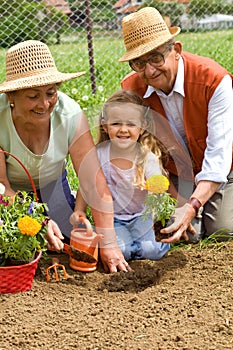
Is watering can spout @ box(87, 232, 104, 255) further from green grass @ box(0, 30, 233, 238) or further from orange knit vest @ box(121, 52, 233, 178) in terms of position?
green grass @ box(0, 30, 233, 238)

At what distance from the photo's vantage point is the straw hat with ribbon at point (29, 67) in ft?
9.32

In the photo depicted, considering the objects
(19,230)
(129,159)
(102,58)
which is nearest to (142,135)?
(129,159)

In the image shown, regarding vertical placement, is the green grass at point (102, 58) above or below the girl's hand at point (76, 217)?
below

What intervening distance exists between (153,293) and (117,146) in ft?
3.02

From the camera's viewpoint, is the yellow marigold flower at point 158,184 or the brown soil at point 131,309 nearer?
the brown soil at point 131,309

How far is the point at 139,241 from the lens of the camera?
3.31 m

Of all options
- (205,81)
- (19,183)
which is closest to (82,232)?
(19,183)

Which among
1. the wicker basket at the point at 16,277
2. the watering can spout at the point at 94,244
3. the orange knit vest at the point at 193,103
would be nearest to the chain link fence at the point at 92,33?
the orange knit vest at the point at 193,103

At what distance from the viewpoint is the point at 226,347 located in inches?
89.4

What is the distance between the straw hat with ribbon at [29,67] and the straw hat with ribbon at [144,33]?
17.2 inches

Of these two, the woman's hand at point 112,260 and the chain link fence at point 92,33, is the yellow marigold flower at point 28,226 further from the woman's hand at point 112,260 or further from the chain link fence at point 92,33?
the chain link fence at point 92,33

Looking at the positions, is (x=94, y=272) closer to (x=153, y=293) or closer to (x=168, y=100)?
(x=153, y=293)

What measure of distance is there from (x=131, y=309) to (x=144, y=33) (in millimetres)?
1437

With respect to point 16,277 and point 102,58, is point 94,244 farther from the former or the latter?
point 102,58
